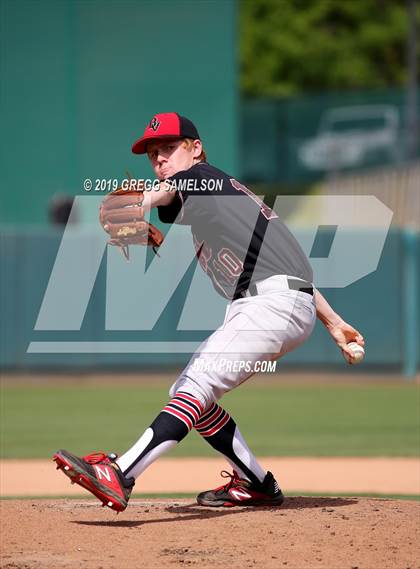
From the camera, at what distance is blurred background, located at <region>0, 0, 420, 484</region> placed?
13.2 metres

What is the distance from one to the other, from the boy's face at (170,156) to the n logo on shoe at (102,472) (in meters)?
1.42

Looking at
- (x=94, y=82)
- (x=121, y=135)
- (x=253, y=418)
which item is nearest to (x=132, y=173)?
(x=121, y=135)

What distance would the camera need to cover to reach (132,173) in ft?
63.3

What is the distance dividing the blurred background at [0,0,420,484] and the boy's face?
15.8 feet

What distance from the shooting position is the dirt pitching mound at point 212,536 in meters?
4.81

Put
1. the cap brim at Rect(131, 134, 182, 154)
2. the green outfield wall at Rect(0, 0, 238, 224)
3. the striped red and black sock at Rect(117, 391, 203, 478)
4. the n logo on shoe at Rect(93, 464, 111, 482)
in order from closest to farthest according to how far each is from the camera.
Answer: the n logo on shoe at Rect(93, 464, 111, 482)
the striped red and black sock at Rect(117, 391, 203, 478)
the cap brim at Rect(131, 134, 182, 154)
the green outfield wall at Rect(0, 0, 238, 224)

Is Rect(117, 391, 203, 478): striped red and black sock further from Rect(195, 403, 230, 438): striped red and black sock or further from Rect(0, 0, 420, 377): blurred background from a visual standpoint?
Rect(0, 0, 420, 377): blurred background

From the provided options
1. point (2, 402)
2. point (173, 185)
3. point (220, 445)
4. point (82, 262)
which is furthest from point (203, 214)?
point (82, 262)

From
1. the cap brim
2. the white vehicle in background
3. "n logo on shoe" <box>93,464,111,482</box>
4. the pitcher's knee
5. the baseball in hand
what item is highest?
the white vehicle in background

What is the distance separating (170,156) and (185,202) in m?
0.44

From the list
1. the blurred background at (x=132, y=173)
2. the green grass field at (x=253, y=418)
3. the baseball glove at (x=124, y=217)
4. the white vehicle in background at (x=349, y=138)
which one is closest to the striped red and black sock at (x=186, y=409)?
the baseball glove at (x=124, y=217)

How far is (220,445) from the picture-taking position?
227 inches

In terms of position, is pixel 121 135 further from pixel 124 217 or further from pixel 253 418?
pixel 124 217

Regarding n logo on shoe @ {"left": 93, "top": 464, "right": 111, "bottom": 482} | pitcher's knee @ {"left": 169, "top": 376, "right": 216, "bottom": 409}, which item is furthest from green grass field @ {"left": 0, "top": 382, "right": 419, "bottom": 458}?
n logo on shoe @ {"left": 93, "top": 464, "right": 111, "bottom": 482}
